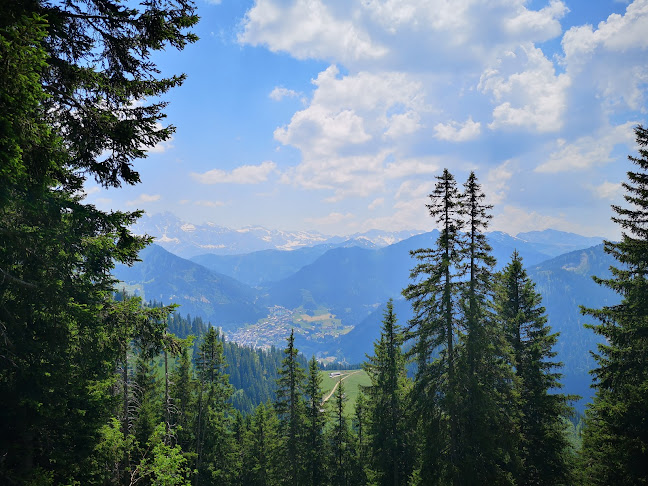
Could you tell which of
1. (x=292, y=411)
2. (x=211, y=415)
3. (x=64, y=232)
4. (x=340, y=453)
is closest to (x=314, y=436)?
(x=292, y=411)

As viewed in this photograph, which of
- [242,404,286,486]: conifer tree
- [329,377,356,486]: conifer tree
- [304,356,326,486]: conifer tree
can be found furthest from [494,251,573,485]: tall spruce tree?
[242,404,286,486]: conifer tree

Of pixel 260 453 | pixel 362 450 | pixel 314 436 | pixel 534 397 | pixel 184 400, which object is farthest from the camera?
pixel 260 453

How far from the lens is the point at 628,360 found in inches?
576

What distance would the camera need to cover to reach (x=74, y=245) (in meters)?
8.30

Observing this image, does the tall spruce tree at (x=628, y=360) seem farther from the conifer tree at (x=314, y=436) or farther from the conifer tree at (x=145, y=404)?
the conifer tree at (x=145, y=404)

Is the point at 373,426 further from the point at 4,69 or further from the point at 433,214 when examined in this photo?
the point at 4,69

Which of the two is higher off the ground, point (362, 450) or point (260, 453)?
point (362, 450)

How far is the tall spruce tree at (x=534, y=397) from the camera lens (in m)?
18.1

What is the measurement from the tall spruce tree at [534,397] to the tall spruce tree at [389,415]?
24.8ft

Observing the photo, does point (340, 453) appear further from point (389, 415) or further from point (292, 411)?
point (389, 415)

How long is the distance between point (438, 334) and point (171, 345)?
42.7 feet

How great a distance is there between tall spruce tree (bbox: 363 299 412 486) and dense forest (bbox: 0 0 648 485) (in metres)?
0.14

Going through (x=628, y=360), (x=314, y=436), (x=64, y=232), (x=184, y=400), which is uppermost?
(x=64, y=232)

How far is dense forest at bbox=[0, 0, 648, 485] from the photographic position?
22.1 feet
